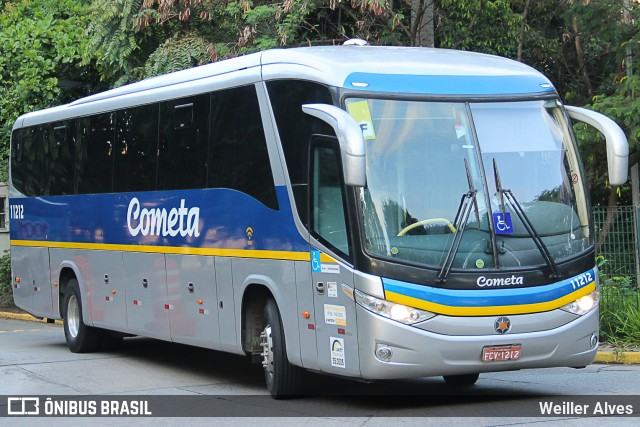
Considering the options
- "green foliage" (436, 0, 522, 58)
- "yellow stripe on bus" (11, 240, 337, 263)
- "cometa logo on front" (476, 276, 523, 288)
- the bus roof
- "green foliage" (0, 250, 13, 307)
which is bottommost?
"green foliage" (0, 250, 13, 307)

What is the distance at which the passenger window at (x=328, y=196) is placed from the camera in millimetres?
10445

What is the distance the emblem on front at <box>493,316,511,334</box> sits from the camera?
10.0 m

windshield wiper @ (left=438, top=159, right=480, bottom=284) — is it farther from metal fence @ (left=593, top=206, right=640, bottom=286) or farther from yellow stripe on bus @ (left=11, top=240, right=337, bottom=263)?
metal fence @ (left=593, top=206, right=640, bottom=286)

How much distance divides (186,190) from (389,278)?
14.8 ft

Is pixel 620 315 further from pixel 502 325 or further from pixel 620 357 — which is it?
pixel 502 325

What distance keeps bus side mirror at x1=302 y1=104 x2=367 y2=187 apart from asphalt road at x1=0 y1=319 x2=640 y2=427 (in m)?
2.20

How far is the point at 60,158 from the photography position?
59.1 feet

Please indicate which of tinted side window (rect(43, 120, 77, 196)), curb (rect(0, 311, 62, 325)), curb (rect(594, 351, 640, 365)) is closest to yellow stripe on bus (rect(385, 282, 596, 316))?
curb (rect(594, 351, 640, 365))

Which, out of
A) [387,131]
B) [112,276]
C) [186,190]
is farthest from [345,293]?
[112,276]

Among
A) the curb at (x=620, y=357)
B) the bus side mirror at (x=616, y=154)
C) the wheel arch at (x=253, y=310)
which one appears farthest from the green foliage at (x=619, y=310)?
the wheel arch at (x=253, y=310)

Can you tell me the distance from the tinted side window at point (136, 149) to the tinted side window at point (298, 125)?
3.59m

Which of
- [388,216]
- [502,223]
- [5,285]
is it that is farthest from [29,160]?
[5,285]

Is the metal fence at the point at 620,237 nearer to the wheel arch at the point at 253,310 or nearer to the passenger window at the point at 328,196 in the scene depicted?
the wheel arch at the point at 253,310

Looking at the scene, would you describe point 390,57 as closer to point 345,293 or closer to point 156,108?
point 345,293
